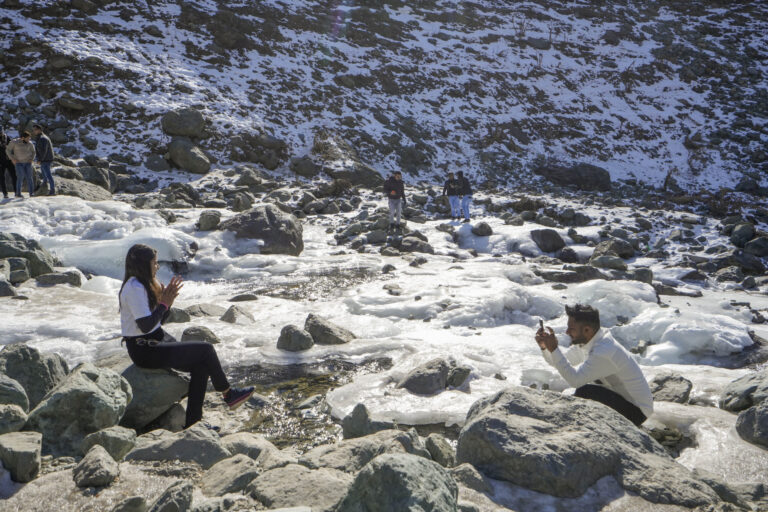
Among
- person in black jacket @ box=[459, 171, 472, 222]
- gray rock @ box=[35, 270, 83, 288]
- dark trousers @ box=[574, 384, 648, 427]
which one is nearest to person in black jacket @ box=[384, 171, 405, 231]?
person in black jacket @ box=[459, 171, 472, 222]

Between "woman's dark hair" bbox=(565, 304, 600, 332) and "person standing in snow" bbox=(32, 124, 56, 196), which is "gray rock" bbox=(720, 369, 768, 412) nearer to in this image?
"woman's dark hair" bbox=(565, 304, 600, 332)

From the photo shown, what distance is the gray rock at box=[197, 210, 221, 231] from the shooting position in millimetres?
11031

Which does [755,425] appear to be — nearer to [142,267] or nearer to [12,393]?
[142,267]

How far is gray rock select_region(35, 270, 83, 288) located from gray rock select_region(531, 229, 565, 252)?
1035cm

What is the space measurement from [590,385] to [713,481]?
1141 millimetres

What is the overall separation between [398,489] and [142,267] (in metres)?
3.09

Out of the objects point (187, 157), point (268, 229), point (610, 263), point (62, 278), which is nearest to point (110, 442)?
point (62, 278)

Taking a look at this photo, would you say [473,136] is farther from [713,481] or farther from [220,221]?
[713,481]

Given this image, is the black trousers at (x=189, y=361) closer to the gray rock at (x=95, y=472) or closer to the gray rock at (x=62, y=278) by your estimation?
the gray rock at (x=95, y=472)

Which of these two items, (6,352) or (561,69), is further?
(561,69)

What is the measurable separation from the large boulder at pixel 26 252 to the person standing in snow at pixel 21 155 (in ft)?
14.1

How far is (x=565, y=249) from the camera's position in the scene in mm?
12383

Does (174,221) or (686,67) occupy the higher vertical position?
(686,67)

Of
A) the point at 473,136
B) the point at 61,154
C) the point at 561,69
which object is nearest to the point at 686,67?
the point at 561,69
